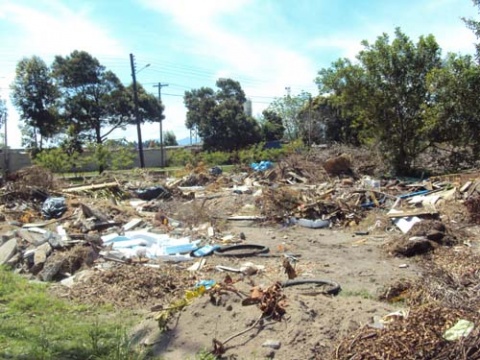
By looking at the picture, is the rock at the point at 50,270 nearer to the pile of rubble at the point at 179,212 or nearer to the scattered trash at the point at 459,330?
the pile of rubble at the point at 179,212

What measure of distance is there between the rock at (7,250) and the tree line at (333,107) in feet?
37.2

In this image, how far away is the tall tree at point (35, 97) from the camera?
101 ft

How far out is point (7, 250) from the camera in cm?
808

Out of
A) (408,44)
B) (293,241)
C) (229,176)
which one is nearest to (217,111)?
(229,176)

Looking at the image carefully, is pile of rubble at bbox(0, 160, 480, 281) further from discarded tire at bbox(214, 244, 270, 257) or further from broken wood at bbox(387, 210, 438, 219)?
discarded tire at bbox(214, 244, 270, 257)

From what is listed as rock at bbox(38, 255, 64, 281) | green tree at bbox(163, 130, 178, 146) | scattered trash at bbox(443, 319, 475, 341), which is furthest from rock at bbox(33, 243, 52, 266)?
green tree at bbox(163, 130, 178, 146)

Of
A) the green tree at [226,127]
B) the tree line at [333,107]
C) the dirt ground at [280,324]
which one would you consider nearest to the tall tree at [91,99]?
the tree line at [333,107]

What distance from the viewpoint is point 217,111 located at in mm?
41938

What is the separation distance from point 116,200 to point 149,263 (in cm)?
764

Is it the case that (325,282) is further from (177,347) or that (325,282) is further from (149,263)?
(149,263)

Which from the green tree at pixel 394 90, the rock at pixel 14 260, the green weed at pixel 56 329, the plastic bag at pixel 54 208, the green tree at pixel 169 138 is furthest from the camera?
the green tree at pixel 169 138

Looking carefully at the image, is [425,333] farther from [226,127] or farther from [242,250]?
[226,127]

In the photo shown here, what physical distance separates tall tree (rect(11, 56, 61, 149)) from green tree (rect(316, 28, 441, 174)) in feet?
67.8

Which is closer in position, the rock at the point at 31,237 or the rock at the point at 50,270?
the rock at the point at 50,270
